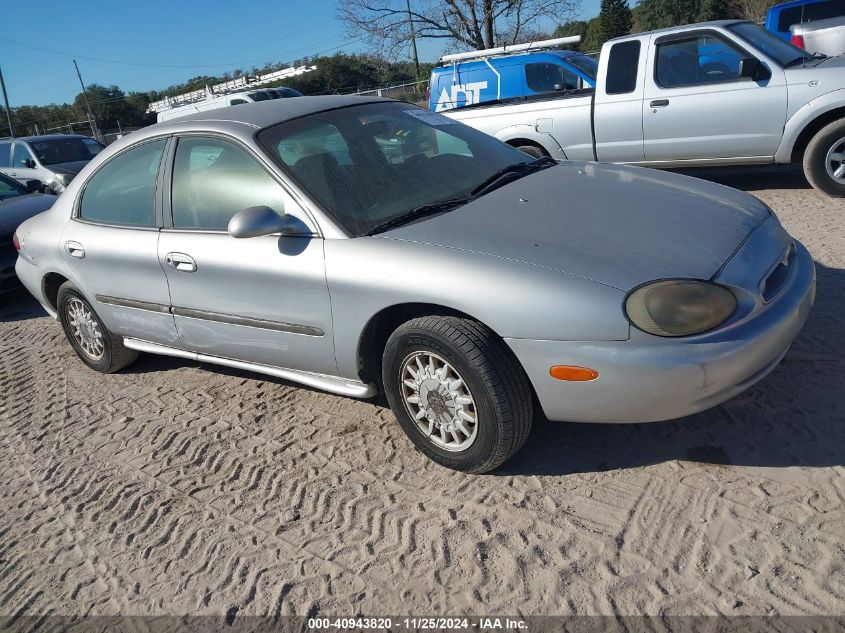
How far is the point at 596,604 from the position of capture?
2248mm

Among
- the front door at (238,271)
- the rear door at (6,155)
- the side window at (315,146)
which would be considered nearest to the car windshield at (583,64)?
the side window at (315,146)

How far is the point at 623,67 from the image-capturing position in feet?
24.3

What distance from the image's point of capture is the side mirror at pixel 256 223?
307cm

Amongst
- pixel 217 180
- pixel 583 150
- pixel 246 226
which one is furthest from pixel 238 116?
pixel 583 150

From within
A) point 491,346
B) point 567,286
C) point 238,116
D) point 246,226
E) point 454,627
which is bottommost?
point 454,627

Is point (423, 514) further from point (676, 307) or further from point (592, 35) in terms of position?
point (592, 35)

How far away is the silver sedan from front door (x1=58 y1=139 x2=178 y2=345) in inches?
0.7

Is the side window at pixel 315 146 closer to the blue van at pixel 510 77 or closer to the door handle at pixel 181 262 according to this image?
the door handle at pixel 181 262

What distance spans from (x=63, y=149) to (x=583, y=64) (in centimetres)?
989

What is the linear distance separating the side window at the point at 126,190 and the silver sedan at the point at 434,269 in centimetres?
1

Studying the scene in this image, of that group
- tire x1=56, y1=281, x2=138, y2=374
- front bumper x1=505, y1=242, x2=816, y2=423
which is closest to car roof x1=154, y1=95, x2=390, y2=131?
tire x1=56, y1=281, x2=138, y2=374

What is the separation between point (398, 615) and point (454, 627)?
207 mm

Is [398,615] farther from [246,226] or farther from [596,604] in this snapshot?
[246,226]

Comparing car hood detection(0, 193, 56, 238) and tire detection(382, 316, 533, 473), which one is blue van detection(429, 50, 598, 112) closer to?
car hood detection(0, 193, 56, 238)
